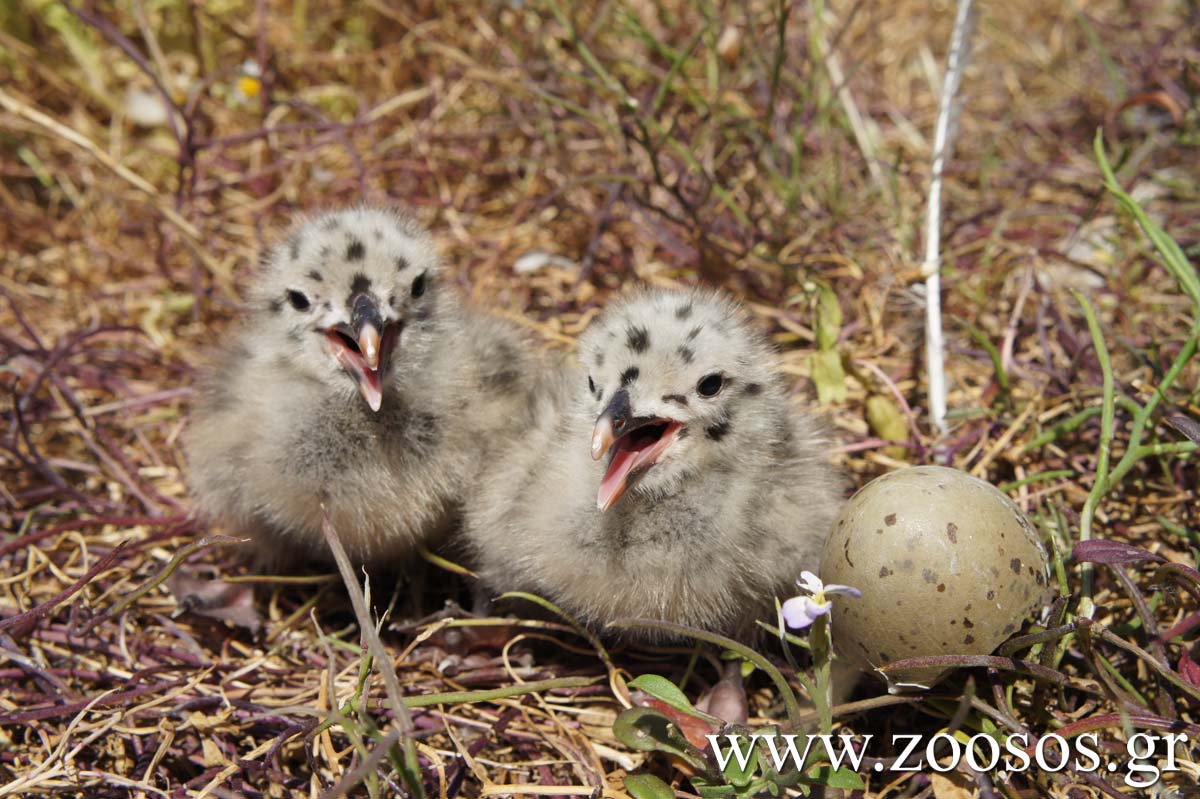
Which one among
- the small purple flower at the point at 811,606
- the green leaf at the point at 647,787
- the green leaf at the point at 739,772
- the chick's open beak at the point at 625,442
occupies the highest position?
the chick's open beak at the point at 625,442

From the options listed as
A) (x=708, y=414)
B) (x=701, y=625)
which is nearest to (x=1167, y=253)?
(x=708, y=414)

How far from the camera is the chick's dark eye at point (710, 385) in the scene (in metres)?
2.03

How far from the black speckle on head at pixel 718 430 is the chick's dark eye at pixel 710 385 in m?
0.07

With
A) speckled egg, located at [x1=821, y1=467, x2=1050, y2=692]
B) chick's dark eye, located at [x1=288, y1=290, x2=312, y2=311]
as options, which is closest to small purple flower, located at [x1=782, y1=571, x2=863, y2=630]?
speckled egg, located at [x1=821, y1=467, x2=1050, y2=692]

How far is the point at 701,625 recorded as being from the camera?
6.98 ft

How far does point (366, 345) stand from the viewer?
6.81 ft

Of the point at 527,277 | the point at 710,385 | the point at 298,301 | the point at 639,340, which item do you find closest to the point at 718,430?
the point at 710,385

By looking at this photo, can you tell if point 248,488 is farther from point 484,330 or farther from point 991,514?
point 991,514

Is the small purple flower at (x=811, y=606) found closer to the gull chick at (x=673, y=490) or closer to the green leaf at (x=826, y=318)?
the gull chick at (x=673, y=490)

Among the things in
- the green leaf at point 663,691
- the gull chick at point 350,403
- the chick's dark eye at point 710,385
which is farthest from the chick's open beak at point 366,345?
the green leaf at point 663,691

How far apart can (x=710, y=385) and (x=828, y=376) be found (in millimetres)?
698

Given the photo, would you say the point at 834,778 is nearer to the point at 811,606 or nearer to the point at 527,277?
the point at 811,606

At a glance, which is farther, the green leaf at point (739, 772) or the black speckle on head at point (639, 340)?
the black speckle on head at point (639, 340)

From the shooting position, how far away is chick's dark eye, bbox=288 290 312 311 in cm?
228
